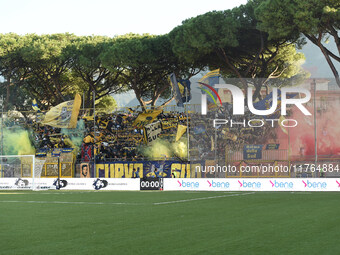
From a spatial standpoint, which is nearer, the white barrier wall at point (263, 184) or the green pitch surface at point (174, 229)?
the green pitch surface at point (174, 229)

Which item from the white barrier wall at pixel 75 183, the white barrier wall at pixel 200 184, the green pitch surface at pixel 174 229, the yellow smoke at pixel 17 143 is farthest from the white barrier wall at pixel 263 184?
the yellow smoke at pixel 17 143

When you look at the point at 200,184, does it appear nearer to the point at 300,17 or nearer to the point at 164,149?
the point at 164,149

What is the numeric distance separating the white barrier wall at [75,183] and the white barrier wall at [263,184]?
10.0 ft

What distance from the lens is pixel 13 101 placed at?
62531mm

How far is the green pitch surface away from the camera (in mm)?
9109

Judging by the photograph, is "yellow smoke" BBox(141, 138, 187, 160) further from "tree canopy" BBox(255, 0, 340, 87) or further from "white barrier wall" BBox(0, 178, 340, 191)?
"tree canopy" BBox(255, 0, 340, 87)

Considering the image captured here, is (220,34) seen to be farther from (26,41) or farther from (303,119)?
(26,41)

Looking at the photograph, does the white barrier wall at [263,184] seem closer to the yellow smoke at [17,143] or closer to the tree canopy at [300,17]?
the tree canopy at [300,17]

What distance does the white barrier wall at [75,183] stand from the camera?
92.4 ft

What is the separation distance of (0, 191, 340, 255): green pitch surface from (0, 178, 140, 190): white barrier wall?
9775 mm

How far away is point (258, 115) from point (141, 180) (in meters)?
9.27

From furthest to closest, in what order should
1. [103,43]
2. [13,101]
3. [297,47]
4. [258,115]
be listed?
[13,101], [103,43], [297,47], [258,115]

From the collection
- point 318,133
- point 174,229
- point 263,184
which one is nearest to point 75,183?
point 263,184

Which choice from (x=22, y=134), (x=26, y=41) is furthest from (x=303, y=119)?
(x=26, y=41)
